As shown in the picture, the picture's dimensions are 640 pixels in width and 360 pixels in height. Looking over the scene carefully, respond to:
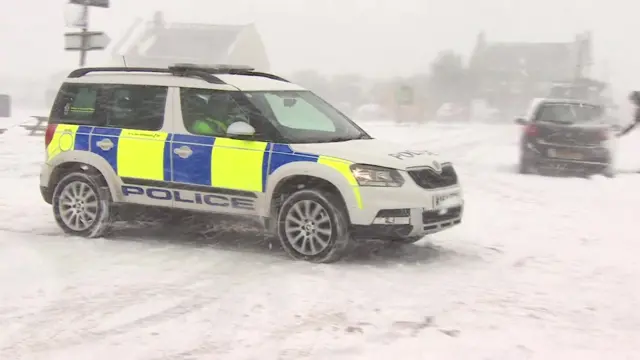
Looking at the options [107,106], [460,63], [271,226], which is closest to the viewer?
[271,226]

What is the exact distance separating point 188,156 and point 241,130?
0.61 metres

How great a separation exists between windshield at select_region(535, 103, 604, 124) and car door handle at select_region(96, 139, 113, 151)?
939cm

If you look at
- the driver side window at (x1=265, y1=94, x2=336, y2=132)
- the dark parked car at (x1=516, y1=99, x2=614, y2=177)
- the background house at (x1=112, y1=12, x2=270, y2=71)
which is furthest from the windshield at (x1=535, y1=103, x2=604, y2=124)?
the background house at (x1=112, y1=12, x2=270, y2=71)

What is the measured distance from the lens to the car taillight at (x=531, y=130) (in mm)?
14531

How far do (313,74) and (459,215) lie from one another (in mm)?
32908

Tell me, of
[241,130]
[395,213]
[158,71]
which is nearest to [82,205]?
[158,71]

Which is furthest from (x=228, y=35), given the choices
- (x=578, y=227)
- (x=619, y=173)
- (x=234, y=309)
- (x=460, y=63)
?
(x=234, y=309)

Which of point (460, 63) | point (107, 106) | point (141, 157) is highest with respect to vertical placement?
point (460, 63)

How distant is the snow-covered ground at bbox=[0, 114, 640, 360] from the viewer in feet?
14.6

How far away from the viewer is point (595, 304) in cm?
545

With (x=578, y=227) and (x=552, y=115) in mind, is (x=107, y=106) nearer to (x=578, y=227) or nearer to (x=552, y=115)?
(x=578, y=227)

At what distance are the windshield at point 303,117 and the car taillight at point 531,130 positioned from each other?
24.7 ft

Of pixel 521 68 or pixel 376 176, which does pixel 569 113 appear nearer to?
pixel 376 176

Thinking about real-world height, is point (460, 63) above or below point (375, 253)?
above
